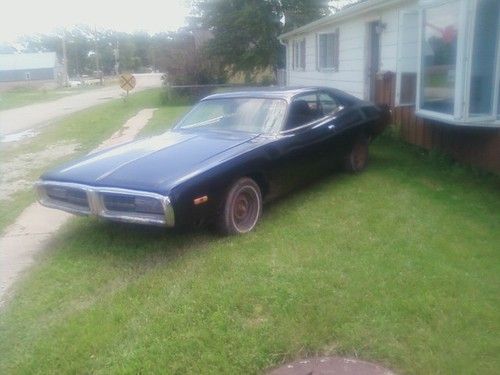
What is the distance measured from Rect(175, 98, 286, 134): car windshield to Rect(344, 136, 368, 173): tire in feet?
5.34

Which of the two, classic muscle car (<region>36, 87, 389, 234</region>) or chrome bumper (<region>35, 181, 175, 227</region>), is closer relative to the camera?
chrome bumper (<region>35, 181, 175, 227</region>)

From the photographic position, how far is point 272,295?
369 centimetres

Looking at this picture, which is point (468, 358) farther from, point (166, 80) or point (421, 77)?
point (166, 80)

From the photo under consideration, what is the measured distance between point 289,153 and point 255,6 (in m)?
22.6

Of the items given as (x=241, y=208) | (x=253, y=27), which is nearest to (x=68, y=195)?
(x=241, y=208)

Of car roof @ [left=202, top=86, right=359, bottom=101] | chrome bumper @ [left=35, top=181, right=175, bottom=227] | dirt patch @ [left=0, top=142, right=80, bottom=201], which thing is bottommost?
dirt patch @ [left=0, top=142, right=80, bottom=201]

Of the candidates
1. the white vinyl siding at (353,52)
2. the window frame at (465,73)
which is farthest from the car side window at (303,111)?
the white vinyl siding at (353,52)

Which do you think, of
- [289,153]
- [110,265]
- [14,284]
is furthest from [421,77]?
[14,284]

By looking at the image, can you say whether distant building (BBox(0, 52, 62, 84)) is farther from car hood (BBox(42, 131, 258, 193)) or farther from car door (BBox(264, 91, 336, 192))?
car hood (BBox(42, 131, 258, 193))

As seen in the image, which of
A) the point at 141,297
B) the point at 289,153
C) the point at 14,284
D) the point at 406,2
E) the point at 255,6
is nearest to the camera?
the point at 141,297

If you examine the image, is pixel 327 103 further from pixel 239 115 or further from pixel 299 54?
pixel 299 54

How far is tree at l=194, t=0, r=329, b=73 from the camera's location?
2658cm

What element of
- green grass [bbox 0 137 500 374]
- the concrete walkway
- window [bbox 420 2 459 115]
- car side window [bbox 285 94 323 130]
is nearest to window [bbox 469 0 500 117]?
window [bbox 420 2 459 115]

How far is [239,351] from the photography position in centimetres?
309
